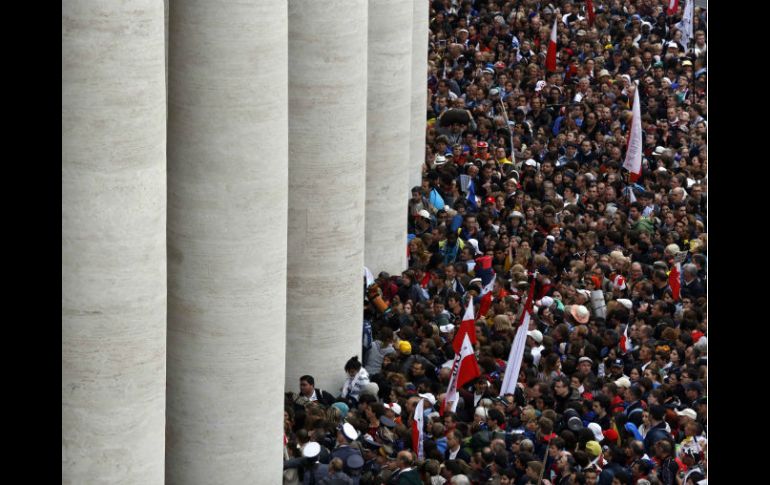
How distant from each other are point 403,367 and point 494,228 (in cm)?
893

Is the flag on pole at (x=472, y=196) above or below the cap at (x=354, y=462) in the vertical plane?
above

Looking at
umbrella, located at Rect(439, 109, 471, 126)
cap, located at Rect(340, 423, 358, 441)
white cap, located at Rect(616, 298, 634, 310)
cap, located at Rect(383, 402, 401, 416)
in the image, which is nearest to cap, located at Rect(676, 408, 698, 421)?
cap, located at Rect(383, 402, 401, 416)

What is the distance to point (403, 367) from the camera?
3694cm

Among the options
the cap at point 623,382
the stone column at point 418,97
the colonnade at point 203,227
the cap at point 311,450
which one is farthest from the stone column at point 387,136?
the cap at point 311,450

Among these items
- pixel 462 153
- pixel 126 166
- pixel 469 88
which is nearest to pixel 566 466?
pixel 126 166

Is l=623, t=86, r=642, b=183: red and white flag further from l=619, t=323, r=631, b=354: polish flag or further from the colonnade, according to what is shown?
the colonnade

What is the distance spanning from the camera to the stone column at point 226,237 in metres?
30.7

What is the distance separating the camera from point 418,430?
3269 cm

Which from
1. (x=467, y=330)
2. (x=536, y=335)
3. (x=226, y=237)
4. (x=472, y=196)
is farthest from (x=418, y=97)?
(x=226, y=237)

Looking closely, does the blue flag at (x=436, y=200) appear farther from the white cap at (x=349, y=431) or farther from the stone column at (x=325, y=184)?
the white cap at (x=349, y=431)

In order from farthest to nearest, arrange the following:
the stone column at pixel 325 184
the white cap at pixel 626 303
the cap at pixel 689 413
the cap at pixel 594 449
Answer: the white cap at pixel 626 303 → the stone column at pixel 325 184 → the cap at pixel 689 413 → the cap at pixel 594 449

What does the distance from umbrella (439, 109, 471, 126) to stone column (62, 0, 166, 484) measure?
24871 millimetres

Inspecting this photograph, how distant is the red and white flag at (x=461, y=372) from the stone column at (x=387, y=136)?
9422mm
